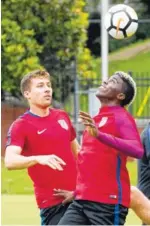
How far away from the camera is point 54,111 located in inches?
304

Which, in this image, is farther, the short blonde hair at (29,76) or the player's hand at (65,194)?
the short blonde hair at (29,76)

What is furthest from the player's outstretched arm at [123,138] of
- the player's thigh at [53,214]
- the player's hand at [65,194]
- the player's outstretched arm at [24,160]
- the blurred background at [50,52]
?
the blurred background at [50,52]

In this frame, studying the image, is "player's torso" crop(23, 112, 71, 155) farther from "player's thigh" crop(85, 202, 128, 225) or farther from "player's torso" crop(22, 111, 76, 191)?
"player's thigh" crop(85, 202, 128, 225)

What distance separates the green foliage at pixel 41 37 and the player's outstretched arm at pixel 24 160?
38.3 feet

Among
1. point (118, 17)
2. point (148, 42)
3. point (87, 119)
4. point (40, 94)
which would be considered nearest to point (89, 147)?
point (87, 119)

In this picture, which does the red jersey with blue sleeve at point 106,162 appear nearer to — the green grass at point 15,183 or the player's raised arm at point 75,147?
the player's raised arm at point 75,147

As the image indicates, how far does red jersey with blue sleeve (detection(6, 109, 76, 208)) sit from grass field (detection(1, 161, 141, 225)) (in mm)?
3657

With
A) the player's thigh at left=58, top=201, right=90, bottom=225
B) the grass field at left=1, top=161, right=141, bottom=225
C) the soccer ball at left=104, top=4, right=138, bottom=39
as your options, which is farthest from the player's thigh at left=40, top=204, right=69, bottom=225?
the soccer ball at left=104, top=4, right=138, bottom=39

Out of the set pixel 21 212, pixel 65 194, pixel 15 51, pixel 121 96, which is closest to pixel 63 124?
pixel 65 194

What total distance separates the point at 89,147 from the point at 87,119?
350 millimetres

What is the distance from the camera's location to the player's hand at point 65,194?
7.34m

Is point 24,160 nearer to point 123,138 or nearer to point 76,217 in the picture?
point 76,217

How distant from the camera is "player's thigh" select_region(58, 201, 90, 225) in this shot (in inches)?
274

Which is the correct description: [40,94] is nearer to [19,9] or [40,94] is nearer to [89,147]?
[89,147]
